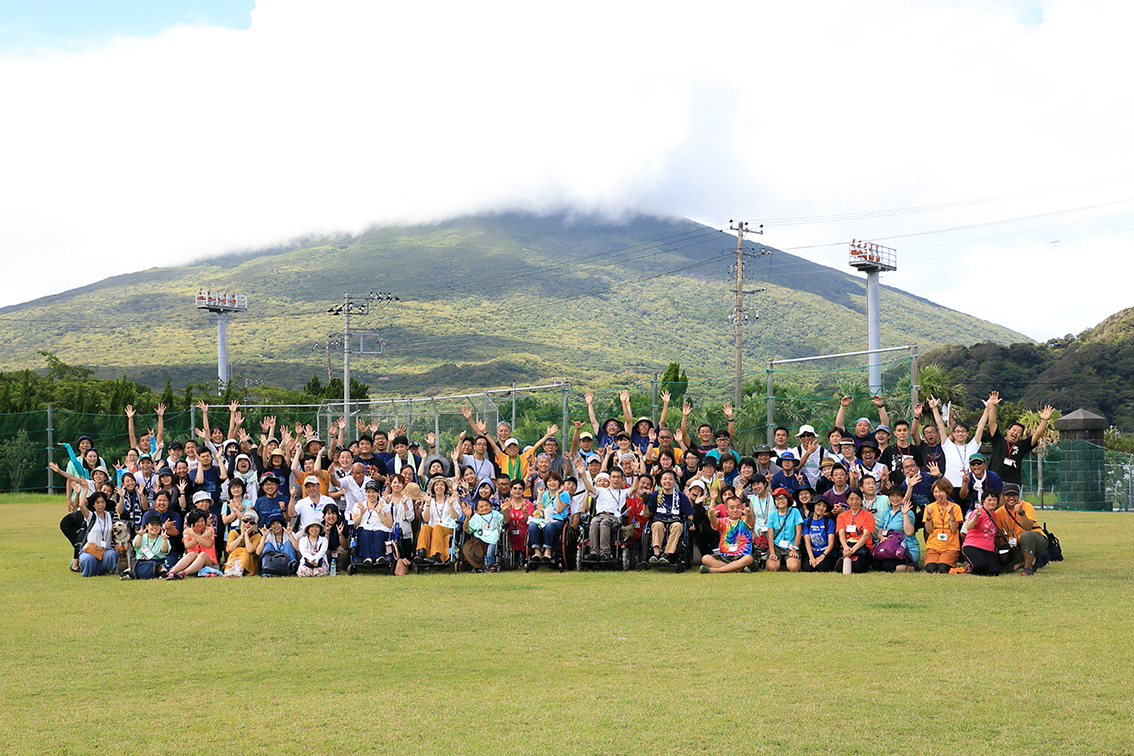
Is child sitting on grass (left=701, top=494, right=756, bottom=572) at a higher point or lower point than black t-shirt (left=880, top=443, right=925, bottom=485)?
lower

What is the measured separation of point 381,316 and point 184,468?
124 meters

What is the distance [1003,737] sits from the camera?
4.58 m

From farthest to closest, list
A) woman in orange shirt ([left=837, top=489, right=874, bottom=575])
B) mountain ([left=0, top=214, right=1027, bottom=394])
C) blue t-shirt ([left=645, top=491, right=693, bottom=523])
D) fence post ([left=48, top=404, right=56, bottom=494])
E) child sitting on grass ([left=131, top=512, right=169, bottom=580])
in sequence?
mountain ([left=0, top=214, right=1027, bottom=394])
fence post ([left=48, top=404, right=56, bottom=494])
blue t-shirt ([left=645, top=491, right=693, bottom=523])
child sitting on grass ([left=131, top=512, right=169, bottom=580])
woman in orange shirt ([left=837, top=489, right=874, bottom=575])

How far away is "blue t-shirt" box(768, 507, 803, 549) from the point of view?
11078 millimetres

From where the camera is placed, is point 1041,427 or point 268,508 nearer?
point 1041,427

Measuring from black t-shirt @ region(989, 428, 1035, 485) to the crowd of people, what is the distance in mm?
16

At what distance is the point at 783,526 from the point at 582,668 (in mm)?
5502

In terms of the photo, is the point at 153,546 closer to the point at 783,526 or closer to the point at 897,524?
the point at 783,526

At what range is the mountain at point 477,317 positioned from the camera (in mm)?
115688

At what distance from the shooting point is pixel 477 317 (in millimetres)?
137000

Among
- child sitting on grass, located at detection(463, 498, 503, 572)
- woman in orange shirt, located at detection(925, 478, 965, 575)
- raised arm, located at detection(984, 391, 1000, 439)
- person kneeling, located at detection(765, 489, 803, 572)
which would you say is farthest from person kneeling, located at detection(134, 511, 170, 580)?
raised arm, located at detection(984, 391, 1000, 439)

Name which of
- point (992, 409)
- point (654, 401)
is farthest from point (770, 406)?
point (992, 409)

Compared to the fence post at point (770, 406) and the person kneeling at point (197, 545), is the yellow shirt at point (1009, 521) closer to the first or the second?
the fence post at point (770, 406)

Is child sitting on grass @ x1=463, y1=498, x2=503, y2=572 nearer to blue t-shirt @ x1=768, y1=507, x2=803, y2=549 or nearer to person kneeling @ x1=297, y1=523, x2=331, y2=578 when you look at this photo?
person kneeling @ x1=297, y1=523, x2=331, y2=578
